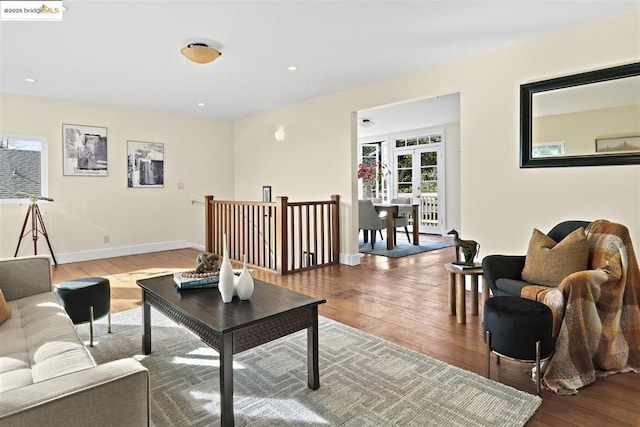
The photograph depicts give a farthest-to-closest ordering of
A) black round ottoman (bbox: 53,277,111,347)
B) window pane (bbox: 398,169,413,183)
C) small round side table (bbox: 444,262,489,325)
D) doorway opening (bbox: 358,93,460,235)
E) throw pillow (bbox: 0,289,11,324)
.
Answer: window pane (bbox: 398,169,413,183), doorway opening (bbox: 358,93,460,235), small round side table (bbox: 444,262,489,325), black round ottoman (bbox: 53,277,111,347), throw pillow (bbox: 0,289,11,324)

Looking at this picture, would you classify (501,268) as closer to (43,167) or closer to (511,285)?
(511,285)

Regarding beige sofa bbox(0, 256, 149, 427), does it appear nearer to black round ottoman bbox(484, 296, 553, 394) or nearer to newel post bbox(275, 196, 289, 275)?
black round ottoman bbox(484, 296, 553, 394)

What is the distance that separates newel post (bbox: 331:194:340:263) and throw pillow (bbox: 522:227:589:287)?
2936 millimetres

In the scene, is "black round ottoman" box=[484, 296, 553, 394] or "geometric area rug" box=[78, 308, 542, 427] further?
"black round ottoman" box=[484, 296, 553, 394]

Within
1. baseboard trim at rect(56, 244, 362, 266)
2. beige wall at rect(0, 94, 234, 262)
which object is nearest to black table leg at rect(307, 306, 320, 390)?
baseboard trim at rect(56, 244, 362, 266)

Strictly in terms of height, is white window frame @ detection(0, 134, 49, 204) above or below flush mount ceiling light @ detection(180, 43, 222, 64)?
below

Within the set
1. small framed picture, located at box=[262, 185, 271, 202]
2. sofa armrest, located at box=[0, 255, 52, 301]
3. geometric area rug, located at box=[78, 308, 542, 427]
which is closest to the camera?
geometric area rug, located at box=[78, 308, 542, 427]

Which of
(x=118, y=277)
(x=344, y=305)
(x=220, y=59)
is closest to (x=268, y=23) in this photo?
(x=220, y=59)

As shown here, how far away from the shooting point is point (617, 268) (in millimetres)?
2178

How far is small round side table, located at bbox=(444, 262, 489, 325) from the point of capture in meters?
2.94

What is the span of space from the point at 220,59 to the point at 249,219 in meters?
2.18

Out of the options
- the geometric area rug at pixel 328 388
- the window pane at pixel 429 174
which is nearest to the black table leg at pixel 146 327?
the geometric area rug at pixel 328 388

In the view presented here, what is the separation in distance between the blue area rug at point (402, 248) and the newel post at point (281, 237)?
1.93 meters

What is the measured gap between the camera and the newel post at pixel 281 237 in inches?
184
